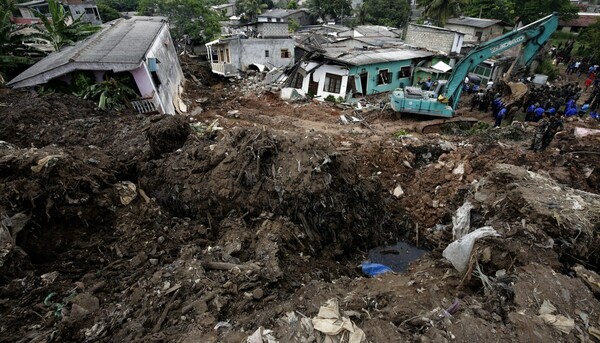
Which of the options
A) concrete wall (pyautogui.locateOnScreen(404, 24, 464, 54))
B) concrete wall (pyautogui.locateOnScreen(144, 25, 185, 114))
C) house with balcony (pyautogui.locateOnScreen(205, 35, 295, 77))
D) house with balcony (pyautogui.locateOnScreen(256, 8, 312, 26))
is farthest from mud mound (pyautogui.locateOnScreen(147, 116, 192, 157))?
house with balcony (pyautogui.locateOnScreen(256, 8, 312, 26))

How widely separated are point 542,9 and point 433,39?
17.3 meters

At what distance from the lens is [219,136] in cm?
959

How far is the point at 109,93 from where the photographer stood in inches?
493

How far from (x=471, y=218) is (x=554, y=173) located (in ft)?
15.3

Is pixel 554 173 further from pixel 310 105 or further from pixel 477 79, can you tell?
pixel 477 79

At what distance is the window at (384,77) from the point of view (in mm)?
20531

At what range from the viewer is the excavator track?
1520cm

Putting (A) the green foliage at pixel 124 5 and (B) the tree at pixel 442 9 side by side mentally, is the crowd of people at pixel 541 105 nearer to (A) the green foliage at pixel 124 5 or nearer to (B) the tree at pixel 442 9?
(B) the tree at pixel 442 9

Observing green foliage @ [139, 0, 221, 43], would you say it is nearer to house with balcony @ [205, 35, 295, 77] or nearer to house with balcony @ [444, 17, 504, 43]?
house with balcony @ [205, 35, 295, 77]

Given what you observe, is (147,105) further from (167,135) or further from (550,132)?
(550,132)

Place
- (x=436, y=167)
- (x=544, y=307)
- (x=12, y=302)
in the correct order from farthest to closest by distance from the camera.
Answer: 1. (x=436, y=167)
2. (x=12, y=302)
3. (x=544, y=307)

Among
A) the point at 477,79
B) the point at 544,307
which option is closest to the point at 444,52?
the point at 477,79

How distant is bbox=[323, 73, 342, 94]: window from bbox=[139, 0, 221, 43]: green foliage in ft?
49.2

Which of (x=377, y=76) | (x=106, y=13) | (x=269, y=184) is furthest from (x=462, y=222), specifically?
(x=106, y=13)
